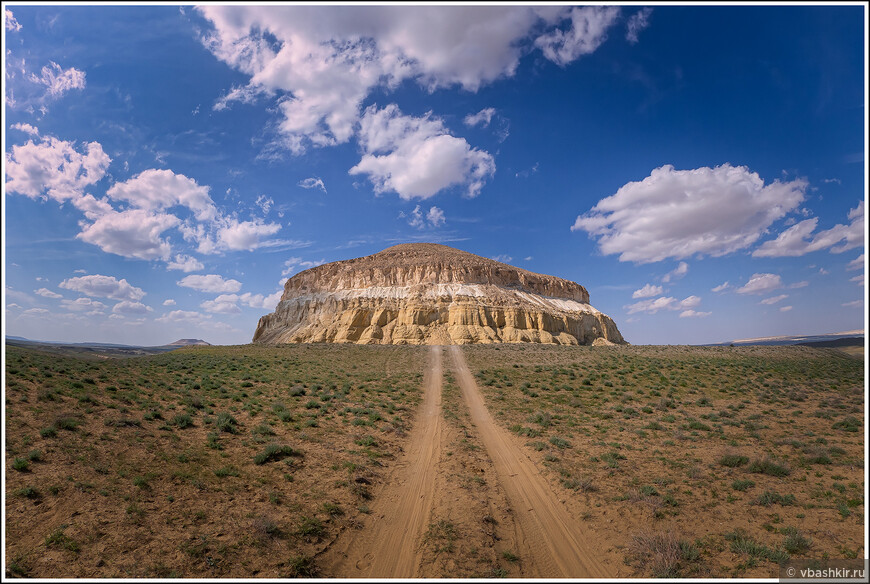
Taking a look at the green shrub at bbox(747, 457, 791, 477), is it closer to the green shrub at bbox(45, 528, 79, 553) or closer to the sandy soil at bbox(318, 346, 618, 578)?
the sandy soil at bbox(318, 346, 618, 578)

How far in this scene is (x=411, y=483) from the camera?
9.91 metres

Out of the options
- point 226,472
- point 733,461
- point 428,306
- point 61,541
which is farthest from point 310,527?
point 428,306

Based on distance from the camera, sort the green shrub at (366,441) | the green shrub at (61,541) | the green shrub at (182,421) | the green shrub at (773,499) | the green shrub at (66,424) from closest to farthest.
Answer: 1. the green shrub at (61,541)
2. the green shrub at (773,499)
3. the green shrub at (66,424)
4. the green shrub at (182,421)
5. the green shrub at (366,441)

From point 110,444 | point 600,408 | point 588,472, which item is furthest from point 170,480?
point 600,408

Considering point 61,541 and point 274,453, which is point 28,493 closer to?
A: point 61,541

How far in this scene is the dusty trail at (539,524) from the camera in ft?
21.5

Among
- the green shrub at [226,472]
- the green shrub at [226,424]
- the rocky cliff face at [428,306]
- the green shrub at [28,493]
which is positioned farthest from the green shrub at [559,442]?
the rocky cliff face at [428,306]

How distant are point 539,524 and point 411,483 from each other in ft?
11.7

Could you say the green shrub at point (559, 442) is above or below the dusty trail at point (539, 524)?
above

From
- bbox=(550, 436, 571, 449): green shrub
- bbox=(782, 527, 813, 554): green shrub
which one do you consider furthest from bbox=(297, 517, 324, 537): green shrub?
bbox=(782, 527, 813, 554): green shrub

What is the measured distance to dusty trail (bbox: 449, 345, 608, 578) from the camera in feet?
21.5

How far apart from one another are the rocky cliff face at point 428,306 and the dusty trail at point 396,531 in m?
53.4

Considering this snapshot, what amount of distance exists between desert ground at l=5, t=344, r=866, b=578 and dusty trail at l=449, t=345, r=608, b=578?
5 centimetres

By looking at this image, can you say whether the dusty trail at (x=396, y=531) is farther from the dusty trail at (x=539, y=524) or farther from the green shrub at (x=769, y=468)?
the green shrub at (x=769, y=468)
